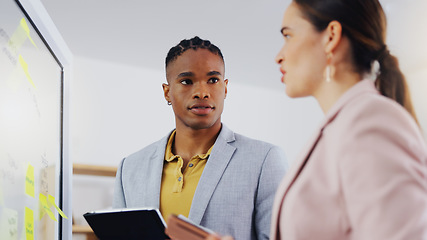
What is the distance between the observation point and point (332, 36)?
86cm

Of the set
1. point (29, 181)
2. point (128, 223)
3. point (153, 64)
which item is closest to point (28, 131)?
point (29, 181)

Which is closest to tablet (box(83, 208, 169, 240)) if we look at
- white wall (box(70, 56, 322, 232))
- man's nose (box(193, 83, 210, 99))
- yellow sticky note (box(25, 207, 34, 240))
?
yellow sticky note (box(25, 207, 34, 240))

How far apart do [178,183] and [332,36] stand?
827 mm

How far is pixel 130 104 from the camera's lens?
13.1ft

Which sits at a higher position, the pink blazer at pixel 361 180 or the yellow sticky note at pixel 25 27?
the yellow sticky note at pixel 25 27

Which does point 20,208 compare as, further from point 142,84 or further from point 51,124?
point 142,84

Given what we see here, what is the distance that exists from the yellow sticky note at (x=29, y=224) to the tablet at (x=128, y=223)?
0.67 feet

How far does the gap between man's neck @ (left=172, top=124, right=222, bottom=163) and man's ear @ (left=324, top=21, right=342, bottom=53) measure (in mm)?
803

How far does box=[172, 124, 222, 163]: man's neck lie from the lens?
5.29 feet

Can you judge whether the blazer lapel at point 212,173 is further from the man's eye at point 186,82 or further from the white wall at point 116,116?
the white wall at point 116,116

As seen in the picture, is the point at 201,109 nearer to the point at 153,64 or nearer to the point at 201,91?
the point at 201,91

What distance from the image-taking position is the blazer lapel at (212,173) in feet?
4.73

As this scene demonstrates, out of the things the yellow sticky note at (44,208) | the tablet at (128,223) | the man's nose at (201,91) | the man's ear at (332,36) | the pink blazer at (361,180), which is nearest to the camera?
the pink blazer at (361,180)

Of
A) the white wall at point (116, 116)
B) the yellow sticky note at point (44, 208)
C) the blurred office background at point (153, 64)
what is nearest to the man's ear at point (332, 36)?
the yellow sticky note at point (44, 208)
